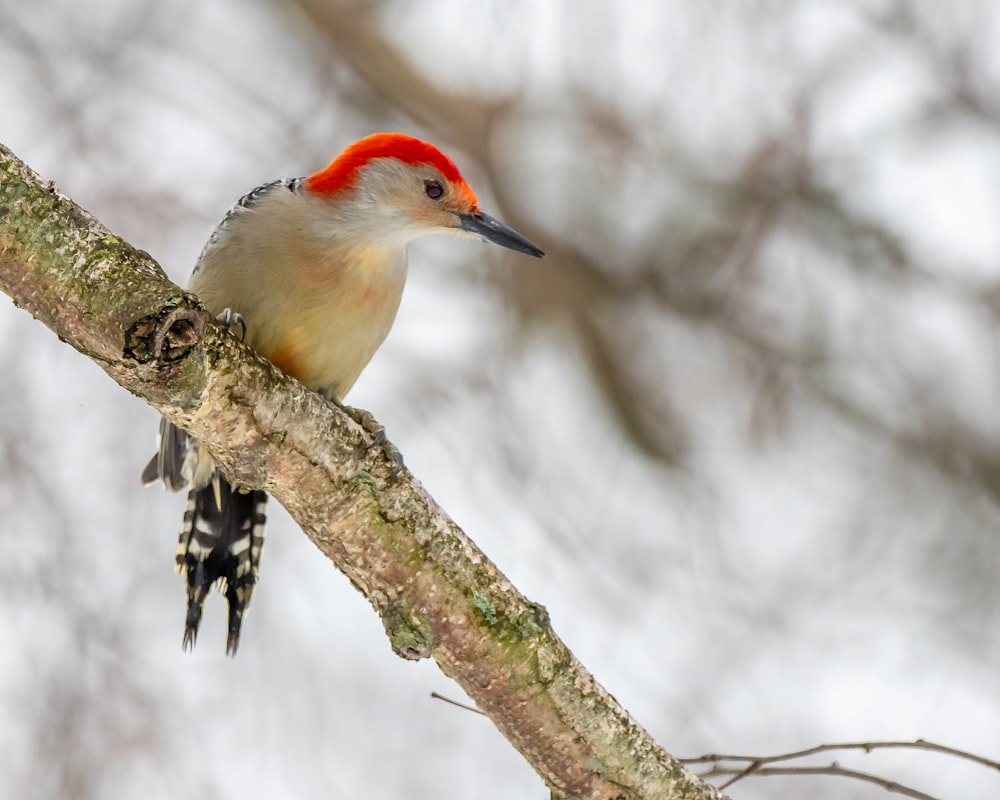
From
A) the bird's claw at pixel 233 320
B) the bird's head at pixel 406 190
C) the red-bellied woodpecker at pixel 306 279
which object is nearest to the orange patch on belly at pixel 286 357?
the red-bellied woodpecker at pixel 306 279

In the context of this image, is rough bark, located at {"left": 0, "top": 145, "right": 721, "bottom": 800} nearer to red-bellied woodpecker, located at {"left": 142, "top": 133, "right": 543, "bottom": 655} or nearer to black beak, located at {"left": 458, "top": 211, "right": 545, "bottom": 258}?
red-bellied woodpecker, located at {"left": 142, "top": 133, "right": 543, "bottom": 655}

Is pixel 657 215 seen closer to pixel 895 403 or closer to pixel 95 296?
pixel 895 403

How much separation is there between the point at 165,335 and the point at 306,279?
1644 millimetres

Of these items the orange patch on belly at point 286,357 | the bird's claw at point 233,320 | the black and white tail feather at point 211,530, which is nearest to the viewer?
the bird's claw at point 233,320

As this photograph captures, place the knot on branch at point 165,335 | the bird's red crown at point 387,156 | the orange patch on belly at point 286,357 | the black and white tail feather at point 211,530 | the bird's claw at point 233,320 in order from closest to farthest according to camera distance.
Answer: the knot on branch at point 165,335 < the bird's claw at point 233,320 < the orange patch on belly at point 286,357 < the black and white tail feather at point 211,530 < the bird's red crown at point 387,156

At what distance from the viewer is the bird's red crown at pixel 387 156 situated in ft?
15.6

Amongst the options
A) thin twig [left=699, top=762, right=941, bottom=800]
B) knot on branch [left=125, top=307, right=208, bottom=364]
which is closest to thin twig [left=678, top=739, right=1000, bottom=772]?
thin twig [left=699, top=762, right=941, bottom=800]

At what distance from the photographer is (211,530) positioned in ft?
15.0

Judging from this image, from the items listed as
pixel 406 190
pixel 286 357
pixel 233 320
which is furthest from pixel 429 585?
pixel 406 190

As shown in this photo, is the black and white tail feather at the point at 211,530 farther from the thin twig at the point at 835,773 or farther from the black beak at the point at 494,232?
the thin twig at the point at 835,773

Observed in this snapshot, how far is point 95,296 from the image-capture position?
8.61 ft

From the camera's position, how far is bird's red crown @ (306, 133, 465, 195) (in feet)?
15.6

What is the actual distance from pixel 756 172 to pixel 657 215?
27.8 inches

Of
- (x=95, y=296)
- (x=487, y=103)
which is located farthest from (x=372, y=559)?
(x=487, y=103)
